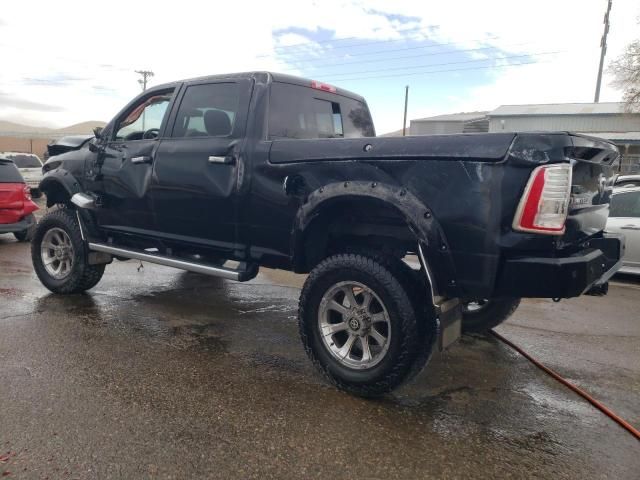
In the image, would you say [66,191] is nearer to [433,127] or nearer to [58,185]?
[58,185]

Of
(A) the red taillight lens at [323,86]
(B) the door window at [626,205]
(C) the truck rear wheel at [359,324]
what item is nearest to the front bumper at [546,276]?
(C) the truck rear wheel at [359,324]

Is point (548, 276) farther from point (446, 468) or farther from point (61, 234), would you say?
point (61, 234)

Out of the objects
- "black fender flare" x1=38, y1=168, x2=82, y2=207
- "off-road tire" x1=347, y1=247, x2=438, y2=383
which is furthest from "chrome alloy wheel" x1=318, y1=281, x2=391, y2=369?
"black fender flare" x1=38, y1=168, x2=82, y2=207

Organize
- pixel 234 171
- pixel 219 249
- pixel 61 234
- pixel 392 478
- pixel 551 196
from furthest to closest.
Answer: pixel 61 234 → pixel 219 249 → pixel 234 171 → pixel 551 196 → pixel 392 478

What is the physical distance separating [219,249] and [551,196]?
2523 millimetres

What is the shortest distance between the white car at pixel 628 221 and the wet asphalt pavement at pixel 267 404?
2.22 meters

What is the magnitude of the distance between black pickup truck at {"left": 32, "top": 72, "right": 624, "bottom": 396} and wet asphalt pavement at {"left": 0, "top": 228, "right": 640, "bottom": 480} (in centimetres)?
39

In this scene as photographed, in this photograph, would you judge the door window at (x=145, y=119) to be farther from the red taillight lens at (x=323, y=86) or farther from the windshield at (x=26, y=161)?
the windshield at (x=26, y=161)

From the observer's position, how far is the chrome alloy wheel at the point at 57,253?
5.36m

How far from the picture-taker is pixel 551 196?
8.63ft

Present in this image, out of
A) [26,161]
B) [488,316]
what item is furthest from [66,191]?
[26,161]

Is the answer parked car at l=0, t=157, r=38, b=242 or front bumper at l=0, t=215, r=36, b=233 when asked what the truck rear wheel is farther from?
front bumper at l=0, t=215, r=36, b=233

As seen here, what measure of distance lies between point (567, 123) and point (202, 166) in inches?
1611

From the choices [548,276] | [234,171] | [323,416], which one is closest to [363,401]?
[323,416]
